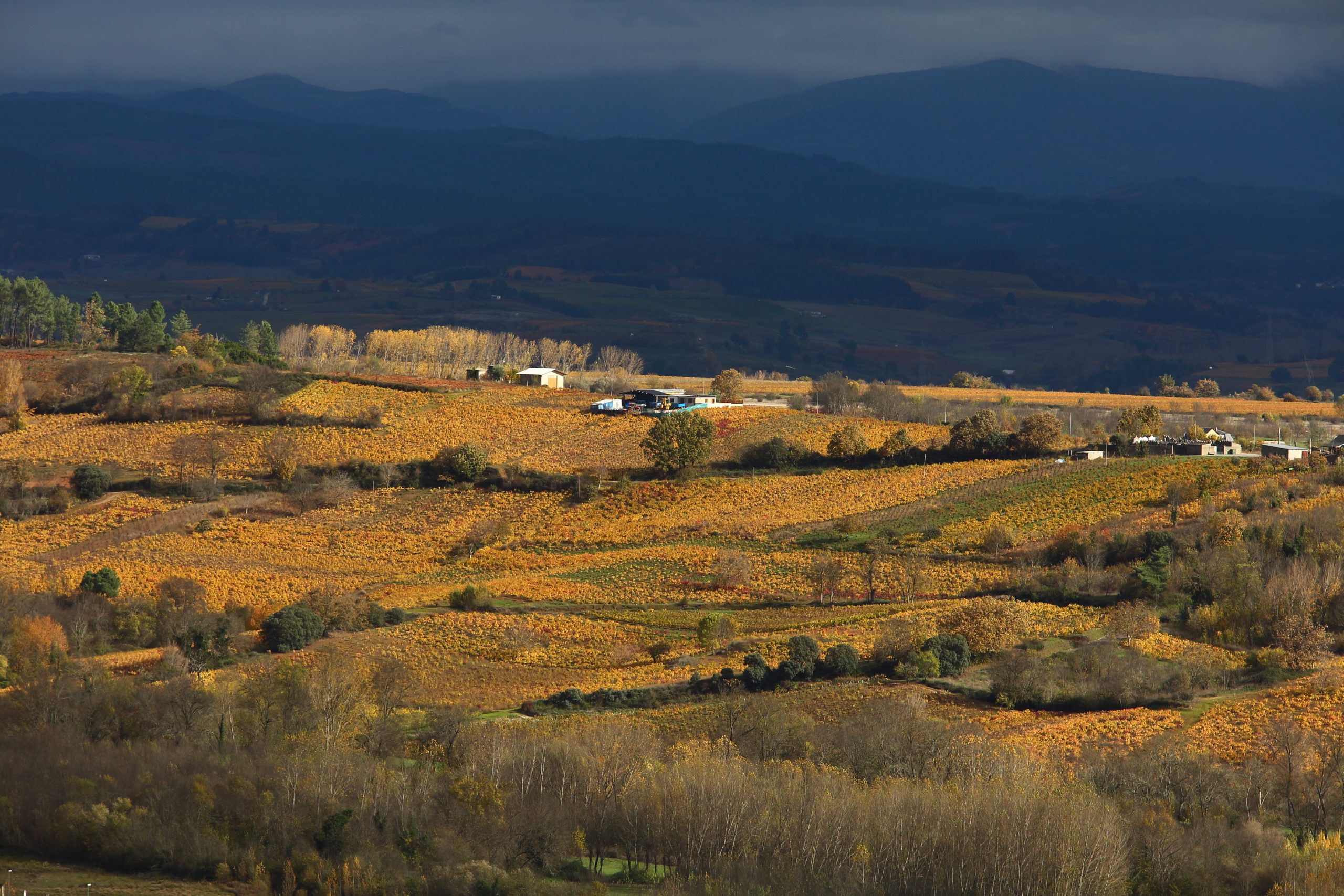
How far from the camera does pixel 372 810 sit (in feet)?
124

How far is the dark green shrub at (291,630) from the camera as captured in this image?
5956 centimetres

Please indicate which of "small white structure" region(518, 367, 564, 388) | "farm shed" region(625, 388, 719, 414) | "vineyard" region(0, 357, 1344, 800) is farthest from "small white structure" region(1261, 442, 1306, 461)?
"small white structure" region(518, 367, 564, 388)

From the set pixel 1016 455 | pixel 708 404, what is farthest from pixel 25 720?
pixel 708 404

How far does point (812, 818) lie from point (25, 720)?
80.0 ft

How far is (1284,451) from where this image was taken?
87.6 meters

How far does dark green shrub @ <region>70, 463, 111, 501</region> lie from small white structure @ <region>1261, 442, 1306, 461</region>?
207ft

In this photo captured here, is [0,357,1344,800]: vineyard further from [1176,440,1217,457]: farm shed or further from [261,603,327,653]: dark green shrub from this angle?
[1176,440,1217,457]: farm shed

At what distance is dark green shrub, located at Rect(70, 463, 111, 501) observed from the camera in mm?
84938

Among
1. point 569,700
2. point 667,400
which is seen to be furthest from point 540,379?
point 569,700

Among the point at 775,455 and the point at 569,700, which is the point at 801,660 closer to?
the point at 569,700

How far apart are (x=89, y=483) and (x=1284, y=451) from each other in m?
64.6

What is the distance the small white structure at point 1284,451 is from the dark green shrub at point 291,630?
5290 cm

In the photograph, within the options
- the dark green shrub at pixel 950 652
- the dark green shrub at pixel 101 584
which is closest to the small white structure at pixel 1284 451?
the dark green shrub at pixel 950 652

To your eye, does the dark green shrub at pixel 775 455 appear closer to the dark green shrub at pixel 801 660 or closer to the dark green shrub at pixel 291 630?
the dark green shrub at pixel 801 660
